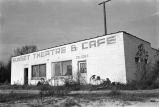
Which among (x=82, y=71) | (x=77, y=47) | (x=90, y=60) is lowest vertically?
(x=82, y=71)

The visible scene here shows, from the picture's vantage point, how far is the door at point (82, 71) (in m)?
17.2

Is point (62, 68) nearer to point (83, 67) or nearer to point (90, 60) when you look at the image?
point (83, 67)

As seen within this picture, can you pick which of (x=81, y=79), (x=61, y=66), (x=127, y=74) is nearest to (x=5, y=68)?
(x=61, y=66)

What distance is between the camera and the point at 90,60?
55.4 ft

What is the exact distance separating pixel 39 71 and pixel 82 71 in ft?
22.2

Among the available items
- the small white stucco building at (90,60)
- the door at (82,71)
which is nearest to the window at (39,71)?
the small white stucco building at (90,60)

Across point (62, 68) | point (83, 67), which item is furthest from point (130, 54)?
point (62, 68)

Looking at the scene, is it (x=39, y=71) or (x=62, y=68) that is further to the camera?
(x=39, y=71)

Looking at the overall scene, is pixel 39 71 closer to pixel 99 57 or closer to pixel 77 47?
pixel 77 47

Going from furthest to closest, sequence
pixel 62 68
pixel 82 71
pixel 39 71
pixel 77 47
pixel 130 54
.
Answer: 1. pixel 39 71
2. pixel 62 68
3. pixel 77 47
4. pixel 82 71
5. pixel 130 54

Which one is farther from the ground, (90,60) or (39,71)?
(90,60)

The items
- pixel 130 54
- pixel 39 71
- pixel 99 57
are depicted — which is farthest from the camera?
pixel 39 71

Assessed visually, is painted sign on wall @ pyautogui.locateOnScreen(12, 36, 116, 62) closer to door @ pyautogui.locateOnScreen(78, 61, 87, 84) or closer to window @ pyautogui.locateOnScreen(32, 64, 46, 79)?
window @ pyautogui.locateOnScreen(32, 64, 46, 79)

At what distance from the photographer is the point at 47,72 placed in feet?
68.2
